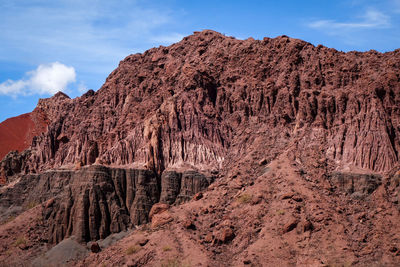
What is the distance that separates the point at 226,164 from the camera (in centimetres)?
6831

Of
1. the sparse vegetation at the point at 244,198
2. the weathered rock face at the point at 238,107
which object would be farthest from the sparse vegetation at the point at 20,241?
the sparse vegetation at the point at 244,198

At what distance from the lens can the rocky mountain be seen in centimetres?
5094

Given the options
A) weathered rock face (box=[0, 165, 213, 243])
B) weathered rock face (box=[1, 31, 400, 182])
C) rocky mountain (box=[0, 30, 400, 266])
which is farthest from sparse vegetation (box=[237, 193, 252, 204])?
weathered rock face (box=[1, 31, 400, 182])

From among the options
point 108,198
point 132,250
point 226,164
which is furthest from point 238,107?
point 132,250

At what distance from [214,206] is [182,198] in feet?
26.0

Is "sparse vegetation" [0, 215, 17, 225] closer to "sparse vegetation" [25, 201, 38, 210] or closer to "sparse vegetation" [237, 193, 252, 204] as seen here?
"sparse vegetation" [25, 201, 38, 210]

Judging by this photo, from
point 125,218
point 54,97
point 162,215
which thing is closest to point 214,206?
point 162,215

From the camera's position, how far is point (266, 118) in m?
71.0

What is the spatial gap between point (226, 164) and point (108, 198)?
618 inches

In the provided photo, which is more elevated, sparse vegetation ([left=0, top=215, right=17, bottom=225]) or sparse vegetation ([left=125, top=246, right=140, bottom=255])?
sparse vegetation ([left=125, top=246, right=140, bottom=255])

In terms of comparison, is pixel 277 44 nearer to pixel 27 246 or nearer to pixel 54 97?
pixel 27 246

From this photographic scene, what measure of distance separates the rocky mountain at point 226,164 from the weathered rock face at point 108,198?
0.17 metres

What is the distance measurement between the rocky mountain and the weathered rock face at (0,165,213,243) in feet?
0.55

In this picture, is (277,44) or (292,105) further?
(277,44)
